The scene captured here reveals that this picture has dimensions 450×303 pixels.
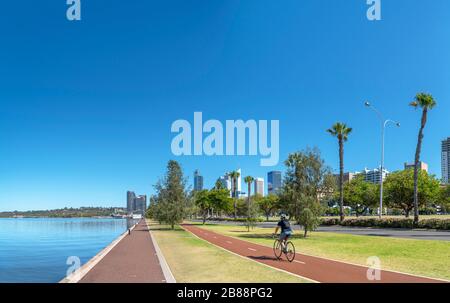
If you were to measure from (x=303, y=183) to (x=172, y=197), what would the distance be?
2171 cm

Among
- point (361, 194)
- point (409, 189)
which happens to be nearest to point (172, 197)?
point (409, 189)

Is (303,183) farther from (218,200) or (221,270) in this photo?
(218,200)

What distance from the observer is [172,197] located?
5166cm

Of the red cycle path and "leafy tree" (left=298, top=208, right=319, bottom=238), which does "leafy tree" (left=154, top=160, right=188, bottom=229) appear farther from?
the red cycle path

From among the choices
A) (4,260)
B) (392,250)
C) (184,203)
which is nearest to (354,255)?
→ (392,250)

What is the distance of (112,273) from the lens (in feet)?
44.6

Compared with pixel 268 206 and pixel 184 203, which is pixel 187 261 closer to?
pixel 184 203

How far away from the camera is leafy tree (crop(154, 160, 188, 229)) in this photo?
50.5 m

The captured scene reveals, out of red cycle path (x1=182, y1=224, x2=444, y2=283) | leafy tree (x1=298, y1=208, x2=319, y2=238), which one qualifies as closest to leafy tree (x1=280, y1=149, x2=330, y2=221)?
Result: leafy tree (x1=298, y1=208, x2=319, y2=238)

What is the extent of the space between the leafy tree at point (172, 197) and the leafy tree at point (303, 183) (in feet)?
60.9

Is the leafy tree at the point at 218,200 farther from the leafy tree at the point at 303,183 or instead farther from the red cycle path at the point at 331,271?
the red cycle path at the point at 331,271

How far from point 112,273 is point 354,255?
1177 cm

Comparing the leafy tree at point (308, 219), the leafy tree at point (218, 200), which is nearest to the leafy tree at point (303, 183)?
the leafy tree at point (308, 219)

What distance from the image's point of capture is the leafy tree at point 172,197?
5053 centimetres
